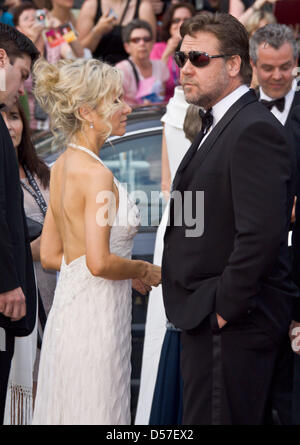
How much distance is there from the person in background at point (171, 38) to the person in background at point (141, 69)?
10cm

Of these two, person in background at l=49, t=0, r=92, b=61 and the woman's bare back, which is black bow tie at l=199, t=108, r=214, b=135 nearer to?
the woman's bare back

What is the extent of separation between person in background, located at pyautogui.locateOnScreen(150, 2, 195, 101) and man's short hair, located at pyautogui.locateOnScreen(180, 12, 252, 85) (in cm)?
448

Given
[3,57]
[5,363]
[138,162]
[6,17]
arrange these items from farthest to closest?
1. [6,17]
2. [138,162]
3. [3,57]
4. [5,363]

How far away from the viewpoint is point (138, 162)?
5.32 m

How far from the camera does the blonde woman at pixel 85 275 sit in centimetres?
332

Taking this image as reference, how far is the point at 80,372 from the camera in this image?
11.0 ft

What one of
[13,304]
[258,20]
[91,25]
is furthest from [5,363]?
[91,25]

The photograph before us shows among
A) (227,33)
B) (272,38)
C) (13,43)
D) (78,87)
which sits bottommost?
(78,87)

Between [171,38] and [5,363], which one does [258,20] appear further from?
[5,363]

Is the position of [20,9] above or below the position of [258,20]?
above

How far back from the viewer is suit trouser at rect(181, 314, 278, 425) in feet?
9.48

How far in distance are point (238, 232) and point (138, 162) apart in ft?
8.51

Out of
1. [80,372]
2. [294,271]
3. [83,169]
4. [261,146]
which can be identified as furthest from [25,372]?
[261,146]

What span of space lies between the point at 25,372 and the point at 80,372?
A: 604mm
